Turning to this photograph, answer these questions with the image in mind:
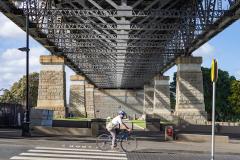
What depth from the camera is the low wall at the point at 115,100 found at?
161 metres

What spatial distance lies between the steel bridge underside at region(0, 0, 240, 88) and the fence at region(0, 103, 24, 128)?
22.9 feet

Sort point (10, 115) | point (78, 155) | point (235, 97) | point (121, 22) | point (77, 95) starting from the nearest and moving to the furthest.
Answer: point (78, 155)
point (121, 22)
point (10, 115)
point (77, 95)
point (235, 97)

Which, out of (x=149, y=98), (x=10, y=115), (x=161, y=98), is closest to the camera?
(x=10, y=115)

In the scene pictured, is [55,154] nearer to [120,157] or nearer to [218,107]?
[120,157]

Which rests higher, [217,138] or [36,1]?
[36,1]

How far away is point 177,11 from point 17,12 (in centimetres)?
1239

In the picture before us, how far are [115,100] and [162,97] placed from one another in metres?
70.3

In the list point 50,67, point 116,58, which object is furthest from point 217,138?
point 116,58

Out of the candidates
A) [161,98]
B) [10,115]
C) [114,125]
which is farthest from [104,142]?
[161,98]

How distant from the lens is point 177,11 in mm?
41750

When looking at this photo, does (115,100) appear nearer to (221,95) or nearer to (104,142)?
(221,95)

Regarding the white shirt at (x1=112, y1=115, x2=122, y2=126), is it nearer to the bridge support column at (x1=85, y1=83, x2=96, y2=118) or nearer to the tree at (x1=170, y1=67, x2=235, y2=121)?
the tree at (x1=170, y1=67, x2=235, y2=121)

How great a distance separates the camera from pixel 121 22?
44.0m

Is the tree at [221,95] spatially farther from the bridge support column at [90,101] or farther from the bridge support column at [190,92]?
the bridge support column at [190,92]
